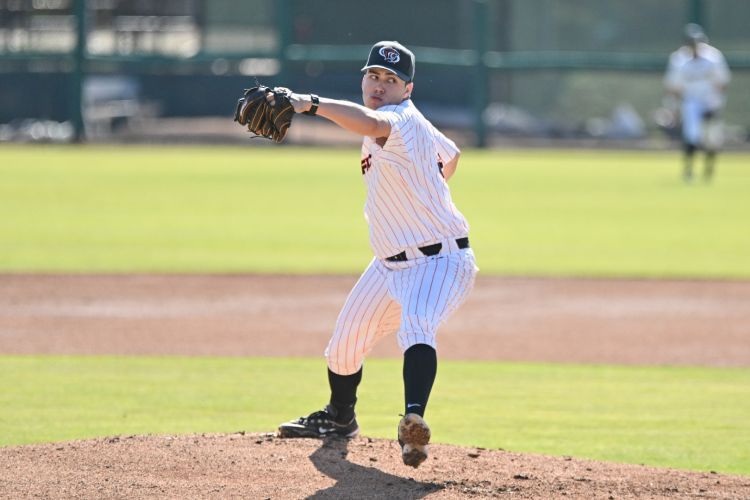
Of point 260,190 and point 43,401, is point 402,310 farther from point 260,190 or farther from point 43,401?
point 260,190

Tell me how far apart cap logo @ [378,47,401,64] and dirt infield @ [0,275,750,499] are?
1.68 metres

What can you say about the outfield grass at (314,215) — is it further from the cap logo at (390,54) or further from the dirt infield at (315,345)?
the cap logo at (390,54)

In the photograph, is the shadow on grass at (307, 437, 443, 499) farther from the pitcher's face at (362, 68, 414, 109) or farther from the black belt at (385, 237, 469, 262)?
the pitcher's face at (362, 68, 414, 109)

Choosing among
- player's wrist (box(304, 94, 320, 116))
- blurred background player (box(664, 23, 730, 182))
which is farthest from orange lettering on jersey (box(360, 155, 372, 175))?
blurred background player (box(664, 23, 730, 182))

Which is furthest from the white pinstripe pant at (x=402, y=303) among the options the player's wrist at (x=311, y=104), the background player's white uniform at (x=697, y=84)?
the background player's white uniform at (x=697, y=84)

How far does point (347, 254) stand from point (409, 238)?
302 inches

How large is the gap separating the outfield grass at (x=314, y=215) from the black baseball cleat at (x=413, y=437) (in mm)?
7104

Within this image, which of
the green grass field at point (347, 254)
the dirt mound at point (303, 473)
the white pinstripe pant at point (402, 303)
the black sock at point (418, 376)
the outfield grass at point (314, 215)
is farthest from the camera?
the outfield grass at point (314, 215)

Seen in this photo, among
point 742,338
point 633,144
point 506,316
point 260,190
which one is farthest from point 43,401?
point 633,144


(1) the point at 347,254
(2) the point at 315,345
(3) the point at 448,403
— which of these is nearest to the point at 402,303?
(3) the point at 448,403

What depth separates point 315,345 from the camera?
28.3 ft

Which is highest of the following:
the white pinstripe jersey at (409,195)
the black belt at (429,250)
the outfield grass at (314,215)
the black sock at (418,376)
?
the white pinstripe jersey at (409,195)

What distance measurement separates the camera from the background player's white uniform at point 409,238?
5105 mm

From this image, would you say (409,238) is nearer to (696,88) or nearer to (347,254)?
(347,254)
